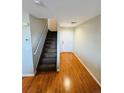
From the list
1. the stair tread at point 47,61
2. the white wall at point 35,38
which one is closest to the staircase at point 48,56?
the stair tread at point 47,61

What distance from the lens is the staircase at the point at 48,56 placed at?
490 cm

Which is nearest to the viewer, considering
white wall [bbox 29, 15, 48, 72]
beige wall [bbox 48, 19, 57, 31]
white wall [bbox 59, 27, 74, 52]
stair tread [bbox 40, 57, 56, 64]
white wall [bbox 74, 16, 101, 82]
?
white wall [bbox 74, 16, 101, 82]

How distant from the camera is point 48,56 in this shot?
18.2 ft

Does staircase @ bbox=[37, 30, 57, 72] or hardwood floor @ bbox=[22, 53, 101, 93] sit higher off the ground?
staircase @ bbox=[37, 30, 57, 72]

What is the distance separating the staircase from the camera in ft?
16.1

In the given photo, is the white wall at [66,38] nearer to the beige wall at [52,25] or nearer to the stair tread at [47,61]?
the beige wall at [52,25]

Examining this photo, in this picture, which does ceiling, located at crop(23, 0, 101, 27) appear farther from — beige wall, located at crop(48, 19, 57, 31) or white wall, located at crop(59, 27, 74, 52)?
white wall, located at crop(59, 27, 74, 52)

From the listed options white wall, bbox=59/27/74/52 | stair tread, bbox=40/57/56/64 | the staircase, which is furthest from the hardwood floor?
white wall, bbox=59/27/74/52
